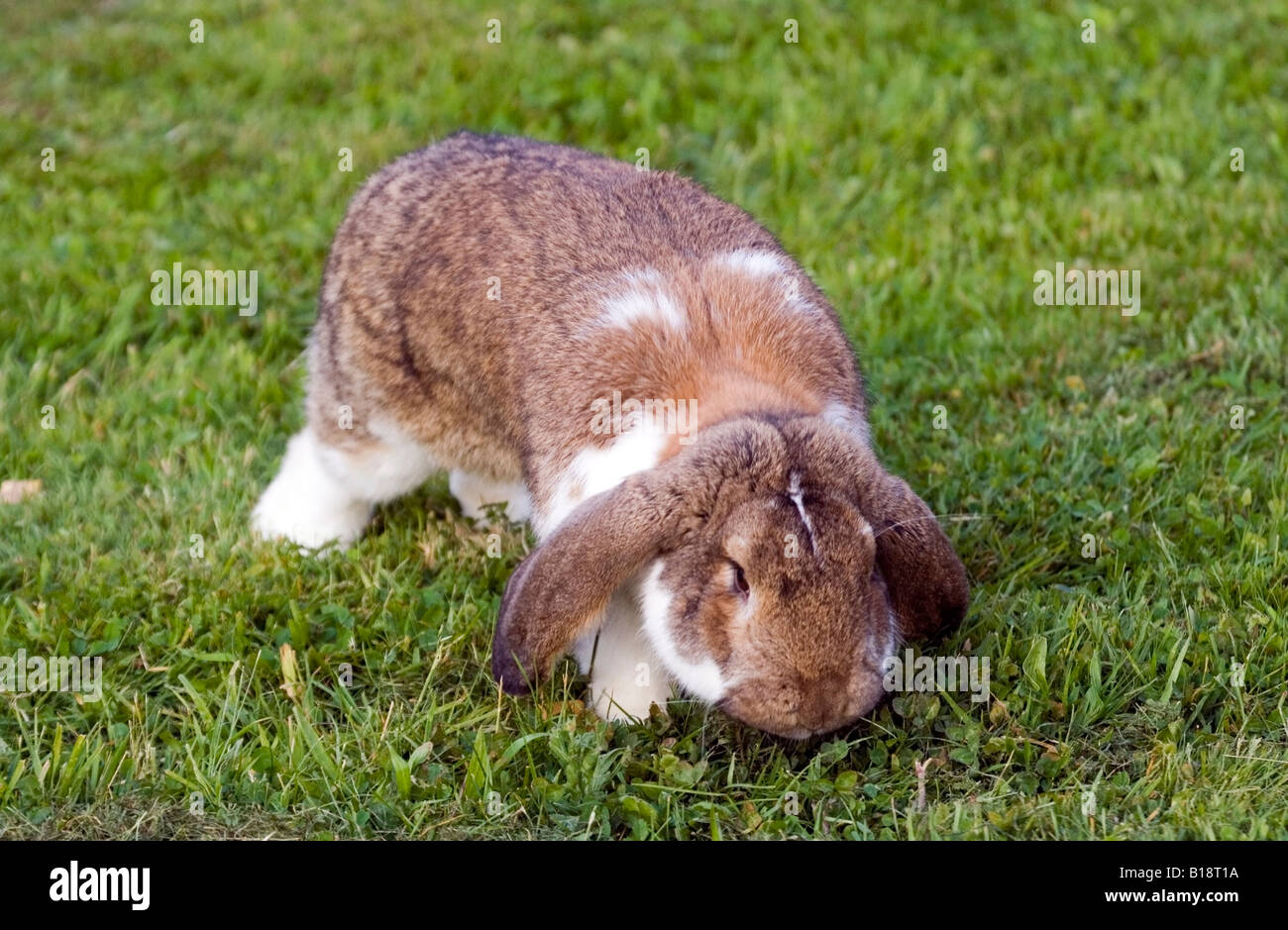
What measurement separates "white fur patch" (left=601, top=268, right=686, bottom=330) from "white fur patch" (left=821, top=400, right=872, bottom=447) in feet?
1.58

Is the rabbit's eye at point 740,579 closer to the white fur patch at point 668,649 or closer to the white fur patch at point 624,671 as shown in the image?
the white fur patch at point 668,649

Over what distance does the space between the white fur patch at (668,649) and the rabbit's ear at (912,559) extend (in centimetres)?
54

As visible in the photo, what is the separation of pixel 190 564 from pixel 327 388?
0.75 metres

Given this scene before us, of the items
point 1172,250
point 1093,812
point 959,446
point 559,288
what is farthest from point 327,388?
point 1172,250

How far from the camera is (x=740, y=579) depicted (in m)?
3.85

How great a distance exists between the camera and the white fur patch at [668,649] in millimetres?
3885

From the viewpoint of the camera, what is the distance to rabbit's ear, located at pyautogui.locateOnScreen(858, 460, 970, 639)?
4.05 m

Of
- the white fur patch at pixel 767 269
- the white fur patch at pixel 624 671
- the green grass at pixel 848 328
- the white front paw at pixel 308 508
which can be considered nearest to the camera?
the green grass at pixel 848 328

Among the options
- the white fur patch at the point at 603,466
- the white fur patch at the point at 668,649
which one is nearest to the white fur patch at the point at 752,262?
the white fur patch at the point at 603,466

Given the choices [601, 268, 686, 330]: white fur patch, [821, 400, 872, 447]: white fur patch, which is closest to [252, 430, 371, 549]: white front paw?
[601, 268, 686, 330]: white fur patch

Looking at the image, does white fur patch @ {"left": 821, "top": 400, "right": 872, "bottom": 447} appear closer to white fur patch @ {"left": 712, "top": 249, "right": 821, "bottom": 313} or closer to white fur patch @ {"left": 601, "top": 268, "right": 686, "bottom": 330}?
white fur patch @ {"left": 712, "top": 249, "right": 821, "bottom": 313}

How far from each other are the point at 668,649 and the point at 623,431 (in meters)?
0.65

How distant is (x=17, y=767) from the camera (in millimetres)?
4246

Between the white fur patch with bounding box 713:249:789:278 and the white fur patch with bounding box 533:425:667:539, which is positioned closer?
the white fur patch with bounding box 533:425:667:539
